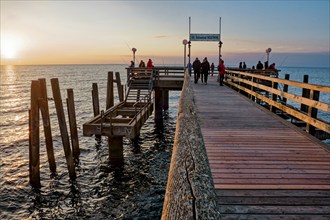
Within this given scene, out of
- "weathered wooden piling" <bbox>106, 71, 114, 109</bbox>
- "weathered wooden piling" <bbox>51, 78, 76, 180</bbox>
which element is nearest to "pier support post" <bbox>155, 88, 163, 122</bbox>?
"weathered wooden piling" <bbox>106, 71, 114, 109</bbox>

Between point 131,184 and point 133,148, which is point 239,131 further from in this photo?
point 133,148

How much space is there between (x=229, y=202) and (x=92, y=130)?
8.93 m

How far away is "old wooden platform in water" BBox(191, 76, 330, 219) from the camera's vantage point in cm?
351

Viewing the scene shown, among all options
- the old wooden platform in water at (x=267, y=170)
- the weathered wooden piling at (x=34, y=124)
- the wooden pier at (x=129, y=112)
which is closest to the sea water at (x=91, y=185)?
the wooden pier at (x=129, y=112)

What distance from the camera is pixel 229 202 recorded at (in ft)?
12.0

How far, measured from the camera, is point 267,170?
481 centimetres

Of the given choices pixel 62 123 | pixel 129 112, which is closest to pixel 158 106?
pixel 129 112

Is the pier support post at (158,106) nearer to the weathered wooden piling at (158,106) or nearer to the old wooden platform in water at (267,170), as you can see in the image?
the weathered wooden piling at (158,106)

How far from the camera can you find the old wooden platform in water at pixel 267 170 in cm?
351

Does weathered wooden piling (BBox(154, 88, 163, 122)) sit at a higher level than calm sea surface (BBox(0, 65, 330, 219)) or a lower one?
higher

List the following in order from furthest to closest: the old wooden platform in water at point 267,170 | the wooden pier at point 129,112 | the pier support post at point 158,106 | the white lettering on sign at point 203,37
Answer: the white lettering on sign at point 203,37 → the pier support post at point 158,106 → the wooden pier at point 129,112 → the old wooden platform in water at point 267,170

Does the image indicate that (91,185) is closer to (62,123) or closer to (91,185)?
(91,185)

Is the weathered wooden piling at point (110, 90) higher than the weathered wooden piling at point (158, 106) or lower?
higher

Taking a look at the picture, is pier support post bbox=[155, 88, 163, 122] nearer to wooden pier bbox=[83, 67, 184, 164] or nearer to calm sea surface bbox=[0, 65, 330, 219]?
wooden pier bbox=[83, 67, 184, 164]
